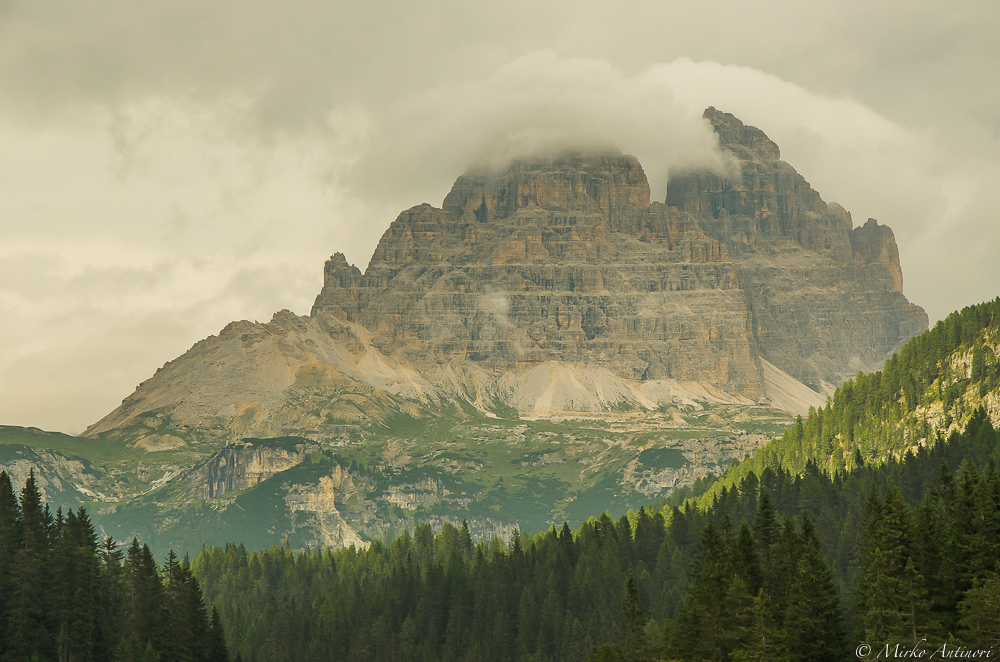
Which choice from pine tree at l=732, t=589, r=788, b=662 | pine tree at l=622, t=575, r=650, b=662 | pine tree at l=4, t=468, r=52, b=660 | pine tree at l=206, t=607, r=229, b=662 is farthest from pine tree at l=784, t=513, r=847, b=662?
pine tree at l=206, t=607, r=229, b=662

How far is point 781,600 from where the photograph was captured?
5007 inches

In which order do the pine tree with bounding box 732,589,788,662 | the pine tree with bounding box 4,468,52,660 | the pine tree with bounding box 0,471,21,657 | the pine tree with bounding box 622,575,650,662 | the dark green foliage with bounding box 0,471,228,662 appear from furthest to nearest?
the dark green foliage with bounding box 0,471,228,662, the pine tree with bounding box 0,471,21,657, the pine tree with bounding box 4,468,52,660, the pine tree with bounding box 622,575,650,662, the pine tree with bounding box 732,589,788,662

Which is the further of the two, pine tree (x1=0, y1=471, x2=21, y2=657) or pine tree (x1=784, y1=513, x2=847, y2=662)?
pine tree (x1=0, y1=471, x2=21, y2=657)

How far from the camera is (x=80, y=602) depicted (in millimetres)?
156875

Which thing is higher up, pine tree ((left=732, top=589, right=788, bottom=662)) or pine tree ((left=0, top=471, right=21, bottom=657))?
pine tree ((left=0, top=471, right=21, bottom=657))

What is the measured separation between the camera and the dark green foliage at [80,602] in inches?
5960

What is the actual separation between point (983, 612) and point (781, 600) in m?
27.7

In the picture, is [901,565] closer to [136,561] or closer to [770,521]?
[770,521]

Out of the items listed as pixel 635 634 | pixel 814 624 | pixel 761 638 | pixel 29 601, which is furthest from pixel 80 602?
pixel 814 624

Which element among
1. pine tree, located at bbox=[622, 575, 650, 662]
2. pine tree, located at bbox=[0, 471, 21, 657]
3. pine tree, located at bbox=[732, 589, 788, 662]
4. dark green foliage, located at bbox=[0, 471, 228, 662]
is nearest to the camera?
pine tree, located at bbox=[732, 589, 788, 662]

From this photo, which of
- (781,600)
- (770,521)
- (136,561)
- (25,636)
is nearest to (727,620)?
(781,600)

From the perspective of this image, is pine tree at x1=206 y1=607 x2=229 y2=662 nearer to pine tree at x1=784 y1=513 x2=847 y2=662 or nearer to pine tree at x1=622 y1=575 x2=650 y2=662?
pine tree at x1=622 y1=575 x2=650 y2=662

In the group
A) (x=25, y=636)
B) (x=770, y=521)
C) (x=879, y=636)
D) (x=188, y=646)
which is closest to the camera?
(x=879, y=636)

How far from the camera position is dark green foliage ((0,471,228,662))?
15138cm
